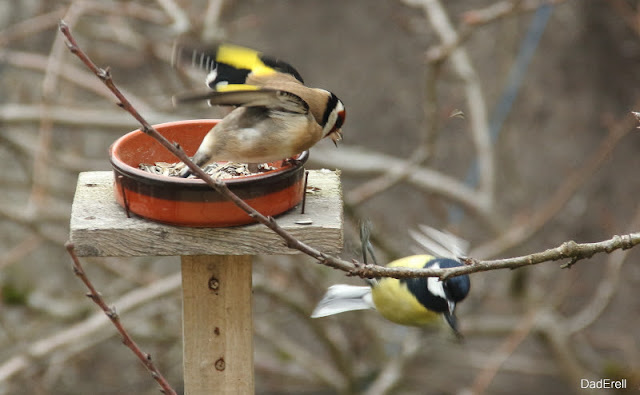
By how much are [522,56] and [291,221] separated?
326 centimetres

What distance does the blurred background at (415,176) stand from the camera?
393 cm

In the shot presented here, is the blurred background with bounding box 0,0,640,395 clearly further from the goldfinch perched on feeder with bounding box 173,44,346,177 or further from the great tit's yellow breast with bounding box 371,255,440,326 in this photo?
the goldfinch perched on feeder with bounding box 173,44,346,177

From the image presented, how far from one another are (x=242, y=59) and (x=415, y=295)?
81 centimetres

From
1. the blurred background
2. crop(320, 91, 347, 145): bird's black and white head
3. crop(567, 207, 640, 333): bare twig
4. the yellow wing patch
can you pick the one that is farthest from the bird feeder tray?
crop(567, 207, 640, 333): bare twig

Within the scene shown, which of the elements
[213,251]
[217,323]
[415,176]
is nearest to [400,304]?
[217,323]

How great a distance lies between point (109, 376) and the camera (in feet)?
16.6

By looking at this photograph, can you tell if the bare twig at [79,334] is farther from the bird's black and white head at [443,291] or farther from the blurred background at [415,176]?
the bird's black and white head at [443,291]

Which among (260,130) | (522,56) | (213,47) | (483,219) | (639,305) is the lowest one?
(639,305)

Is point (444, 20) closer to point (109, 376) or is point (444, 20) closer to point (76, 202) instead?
point (76, 202)

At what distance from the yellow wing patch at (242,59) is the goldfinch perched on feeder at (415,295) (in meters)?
0.51

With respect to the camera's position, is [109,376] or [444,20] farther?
[109,376]

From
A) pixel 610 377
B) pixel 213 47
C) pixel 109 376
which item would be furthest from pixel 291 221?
pixel 109 376

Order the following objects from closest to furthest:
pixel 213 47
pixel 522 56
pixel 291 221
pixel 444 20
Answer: pixel 291 221, pixel 213 47, pixel 444 20, pixel 522 56

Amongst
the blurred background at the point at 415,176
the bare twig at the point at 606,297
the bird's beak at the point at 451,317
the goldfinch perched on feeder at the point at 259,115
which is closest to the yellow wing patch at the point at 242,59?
the goldfinch perched on feeder at the point at 259,115
